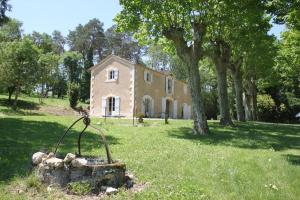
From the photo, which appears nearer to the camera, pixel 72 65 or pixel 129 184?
pixel 129 184

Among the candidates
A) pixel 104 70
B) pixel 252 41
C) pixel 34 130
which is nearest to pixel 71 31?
pixel 104 70

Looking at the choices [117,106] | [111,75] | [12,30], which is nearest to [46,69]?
[111,75]

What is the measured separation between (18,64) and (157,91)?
48.5 feet

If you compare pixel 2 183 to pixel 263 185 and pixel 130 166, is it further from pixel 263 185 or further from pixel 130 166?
pixel 263 185

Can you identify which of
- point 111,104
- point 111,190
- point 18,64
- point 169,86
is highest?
point 18,64

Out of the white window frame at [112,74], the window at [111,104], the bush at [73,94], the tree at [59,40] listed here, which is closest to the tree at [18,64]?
the bush at [73,94]

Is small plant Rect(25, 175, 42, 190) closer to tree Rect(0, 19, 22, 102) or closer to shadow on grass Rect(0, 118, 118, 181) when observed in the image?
shadow on grass Rect(0, 118, 118, 181)

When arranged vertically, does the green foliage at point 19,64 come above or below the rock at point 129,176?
above

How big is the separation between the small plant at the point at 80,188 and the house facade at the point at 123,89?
29730 millimetres

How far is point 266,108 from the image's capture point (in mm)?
48375

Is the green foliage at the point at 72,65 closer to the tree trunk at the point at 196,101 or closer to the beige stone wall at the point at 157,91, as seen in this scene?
the beige stone wall at the point at 157,91

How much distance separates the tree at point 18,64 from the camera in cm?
3741

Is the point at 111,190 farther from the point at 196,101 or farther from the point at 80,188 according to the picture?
the point at 196,101

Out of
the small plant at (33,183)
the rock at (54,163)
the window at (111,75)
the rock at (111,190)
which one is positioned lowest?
the rock at (111,190)
